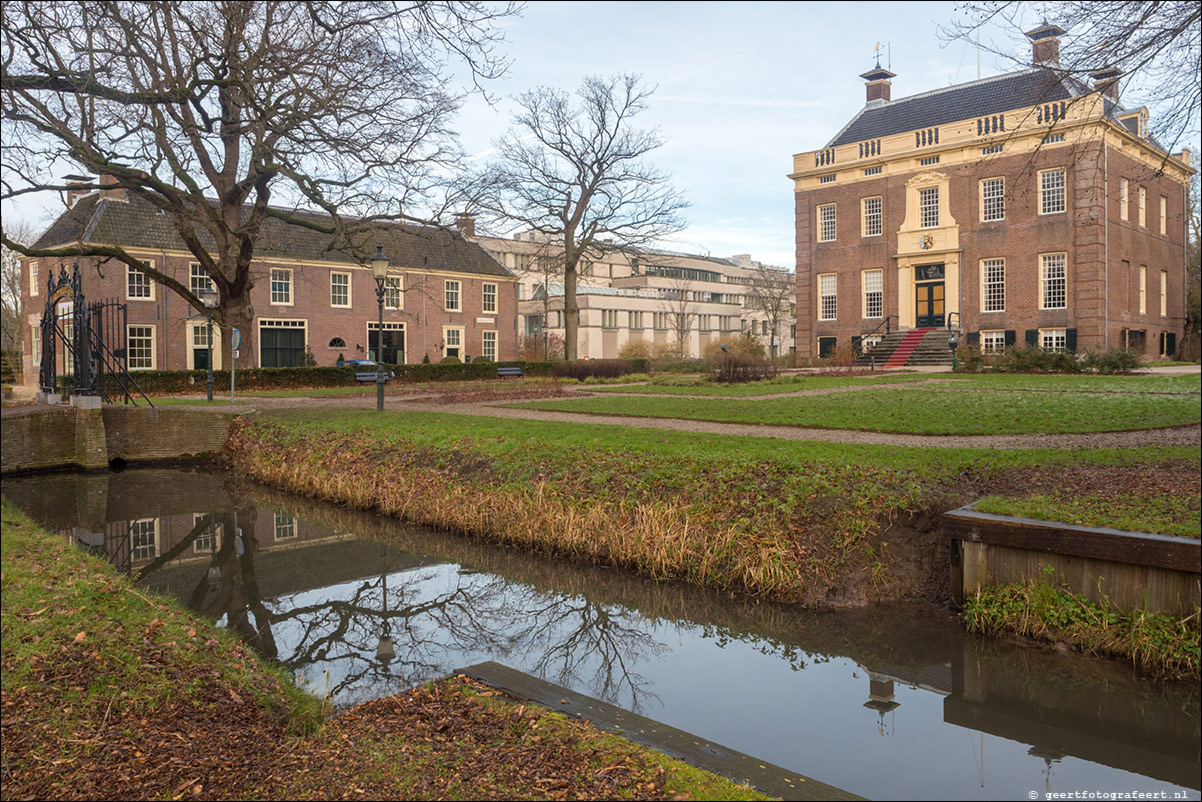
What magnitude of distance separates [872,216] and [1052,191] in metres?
7.20

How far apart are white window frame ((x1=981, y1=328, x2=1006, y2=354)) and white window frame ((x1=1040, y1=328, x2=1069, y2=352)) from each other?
1354mm

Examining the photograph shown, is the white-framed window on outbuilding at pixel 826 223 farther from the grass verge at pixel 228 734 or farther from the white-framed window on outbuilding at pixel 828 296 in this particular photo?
the grass verge at pixel 228 734

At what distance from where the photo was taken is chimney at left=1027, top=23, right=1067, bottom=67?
900 centimetres

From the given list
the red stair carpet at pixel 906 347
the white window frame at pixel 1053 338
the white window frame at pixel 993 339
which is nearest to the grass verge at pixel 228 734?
the red stair carpet at pixel 906 347

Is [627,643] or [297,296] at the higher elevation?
[297,296]

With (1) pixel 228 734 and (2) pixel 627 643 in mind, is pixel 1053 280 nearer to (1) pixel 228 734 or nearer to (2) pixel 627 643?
(2) pixel 627 643

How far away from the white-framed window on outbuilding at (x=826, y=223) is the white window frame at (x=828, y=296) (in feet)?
5.65

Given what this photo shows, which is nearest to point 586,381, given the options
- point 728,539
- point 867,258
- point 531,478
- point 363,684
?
point 867,258

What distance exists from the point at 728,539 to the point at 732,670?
1751mm

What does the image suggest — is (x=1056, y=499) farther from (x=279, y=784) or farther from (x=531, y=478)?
(x=279, y=784)

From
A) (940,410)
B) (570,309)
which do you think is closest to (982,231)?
(570,309)

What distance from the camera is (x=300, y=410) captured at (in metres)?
16.4

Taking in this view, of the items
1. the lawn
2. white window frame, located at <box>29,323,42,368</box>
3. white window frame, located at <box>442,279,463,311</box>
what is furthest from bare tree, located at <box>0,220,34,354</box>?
the lawn

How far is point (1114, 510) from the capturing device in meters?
6.10
